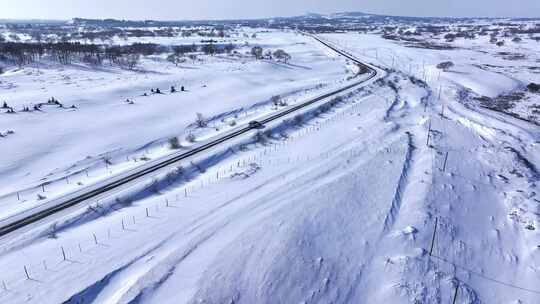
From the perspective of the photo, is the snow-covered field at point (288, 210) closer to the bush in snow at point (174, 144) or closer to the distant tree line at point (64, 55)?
the bush in snow at point (174, 144)

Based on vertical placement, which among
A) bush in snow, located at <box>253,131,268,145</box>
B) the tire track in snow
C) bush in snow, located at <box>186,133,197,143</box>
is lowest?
the tire track in snow

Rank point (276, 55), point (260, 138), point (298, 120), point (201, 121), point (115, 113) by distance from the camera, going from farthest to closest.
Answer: point (276, 55)
point (115, 113)
point (298, 120)
point (201, 121)
point (260, 138)

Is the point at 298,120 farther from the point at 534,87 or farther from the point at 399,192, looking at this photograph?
the point at 534,87

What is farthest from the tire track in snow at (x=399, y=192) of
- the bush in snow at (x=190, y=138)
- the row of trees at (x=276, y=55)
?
the row of trees at (x=276, y=55)

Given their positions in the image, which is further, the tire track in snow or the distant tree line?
the distant tree line

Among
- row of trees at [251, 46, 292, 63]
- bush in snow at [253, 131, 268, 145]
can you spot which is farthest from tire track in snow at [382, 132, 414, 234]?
row of trees at [251, 46, 292, 63]

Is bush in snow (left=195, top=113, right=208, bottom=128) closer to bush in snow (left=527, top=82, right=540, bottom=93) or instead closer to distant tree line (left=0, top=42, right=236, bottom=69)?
distant tree line (left=0, top=42, right=236, bottom=69)

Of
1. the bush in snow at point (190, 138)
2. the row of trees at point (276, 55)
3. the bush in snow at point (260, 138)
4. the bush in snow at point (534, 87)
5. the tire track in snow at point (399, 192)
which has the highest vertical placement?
the row of trees at point (276, 55)

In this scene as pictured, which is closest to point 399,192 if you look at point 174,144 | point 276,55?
point 174,144
